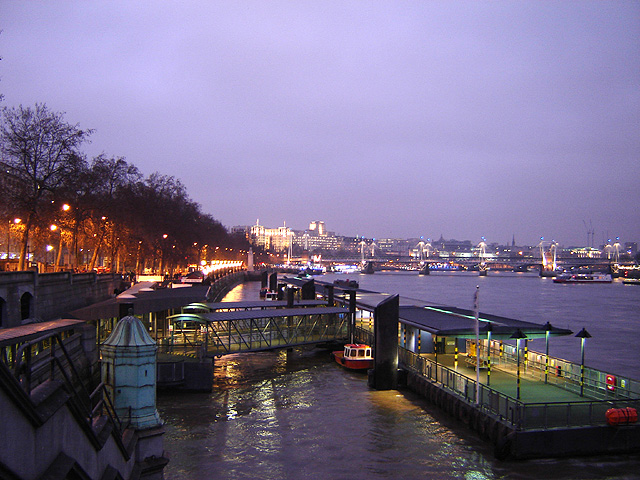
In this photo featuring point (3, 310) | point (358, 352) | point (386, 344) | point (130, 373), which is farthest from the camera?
point (358, 352)

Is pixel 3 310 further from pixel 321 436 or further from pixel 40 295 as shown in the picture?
pixel 321 436

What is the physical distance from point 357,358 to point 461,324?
731 cm

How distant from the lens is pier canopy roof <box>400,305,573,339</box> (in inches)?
896

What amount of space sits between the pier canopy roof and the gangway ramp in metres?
5.38

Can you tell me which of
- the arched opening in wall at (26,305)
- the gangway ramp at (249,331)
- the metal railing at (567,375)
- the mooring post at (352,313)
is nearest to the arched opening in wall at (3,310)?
the arched opening in wall at (26,305)

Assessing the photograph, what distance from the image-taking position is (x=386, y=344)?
26.8 m

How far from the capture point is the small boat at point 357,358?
3103cm

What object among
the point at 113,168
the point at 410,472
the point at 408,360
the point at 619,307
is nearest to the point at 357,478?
the point at 410,472

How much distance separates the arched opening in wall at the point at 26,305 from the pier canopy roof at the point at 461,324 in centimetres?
1825

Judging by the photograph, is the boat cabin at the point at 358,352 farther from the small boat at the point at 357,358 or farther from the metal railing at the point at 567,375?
the metal railing at the point at 567,375

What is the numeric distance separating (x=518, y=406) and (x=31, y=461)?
603 inches

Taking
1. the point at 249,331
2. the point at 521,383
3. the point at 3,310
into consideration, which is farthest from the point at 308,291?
the point at 521,383

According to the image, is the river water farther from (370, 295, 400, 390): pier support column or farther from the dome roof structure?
the dome roof structure

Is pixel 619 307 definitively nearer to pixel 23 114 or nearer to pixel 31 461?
pixel 23 114
